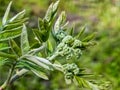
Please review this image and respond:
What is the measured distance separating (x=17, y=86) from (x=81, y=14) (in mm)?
1733

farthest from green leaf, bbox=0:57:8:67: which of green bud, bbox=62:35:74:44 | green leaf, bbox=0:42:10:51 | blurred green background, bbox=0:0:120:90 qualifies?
blurred green background, bbox=0:0:120:90

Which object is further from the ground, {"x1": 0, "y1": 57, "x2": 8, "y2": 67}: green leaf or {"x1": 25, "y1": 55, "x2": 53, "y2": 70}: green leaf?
{"x1": 0, "y1": 57, "x2": 8, "y2": 67}: green leaf

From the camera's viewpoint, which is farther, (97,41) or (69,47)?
(97,41)

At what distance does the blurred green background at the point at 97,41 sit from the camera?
3564 mm

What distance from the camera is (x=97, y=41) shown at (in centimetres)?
407

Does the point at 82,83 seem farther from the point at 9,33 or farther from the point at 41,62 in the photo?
the point at 9,33

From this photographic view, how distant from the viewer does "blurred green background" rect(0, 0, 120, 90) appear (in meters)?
3.56

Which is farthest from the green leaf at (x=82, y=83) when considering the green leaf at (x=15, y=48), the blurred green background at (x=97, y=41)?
the blurred green background at (x=97, y=41)

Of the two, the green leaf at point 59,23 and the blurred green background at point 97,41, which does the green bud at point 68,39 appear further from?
the blurred green background at point 97,41

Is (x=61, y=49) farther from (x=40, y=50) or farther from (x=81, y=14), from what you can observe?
(x=81, y=14)

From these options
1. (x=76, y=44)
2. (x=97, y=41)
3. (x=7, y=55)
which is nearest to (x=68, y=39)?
(x=76, y=44)

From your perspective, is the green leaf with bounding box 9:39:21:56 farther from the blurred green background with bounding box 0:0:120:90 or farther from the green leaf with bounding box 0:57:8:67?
the blurred green background with bounding box 0:0:120:90

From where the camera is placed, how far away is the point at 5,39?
2.61ft

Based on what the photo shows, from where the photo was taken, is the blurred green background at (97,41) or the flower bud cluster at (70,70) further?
the blurred green background at (97,41)
